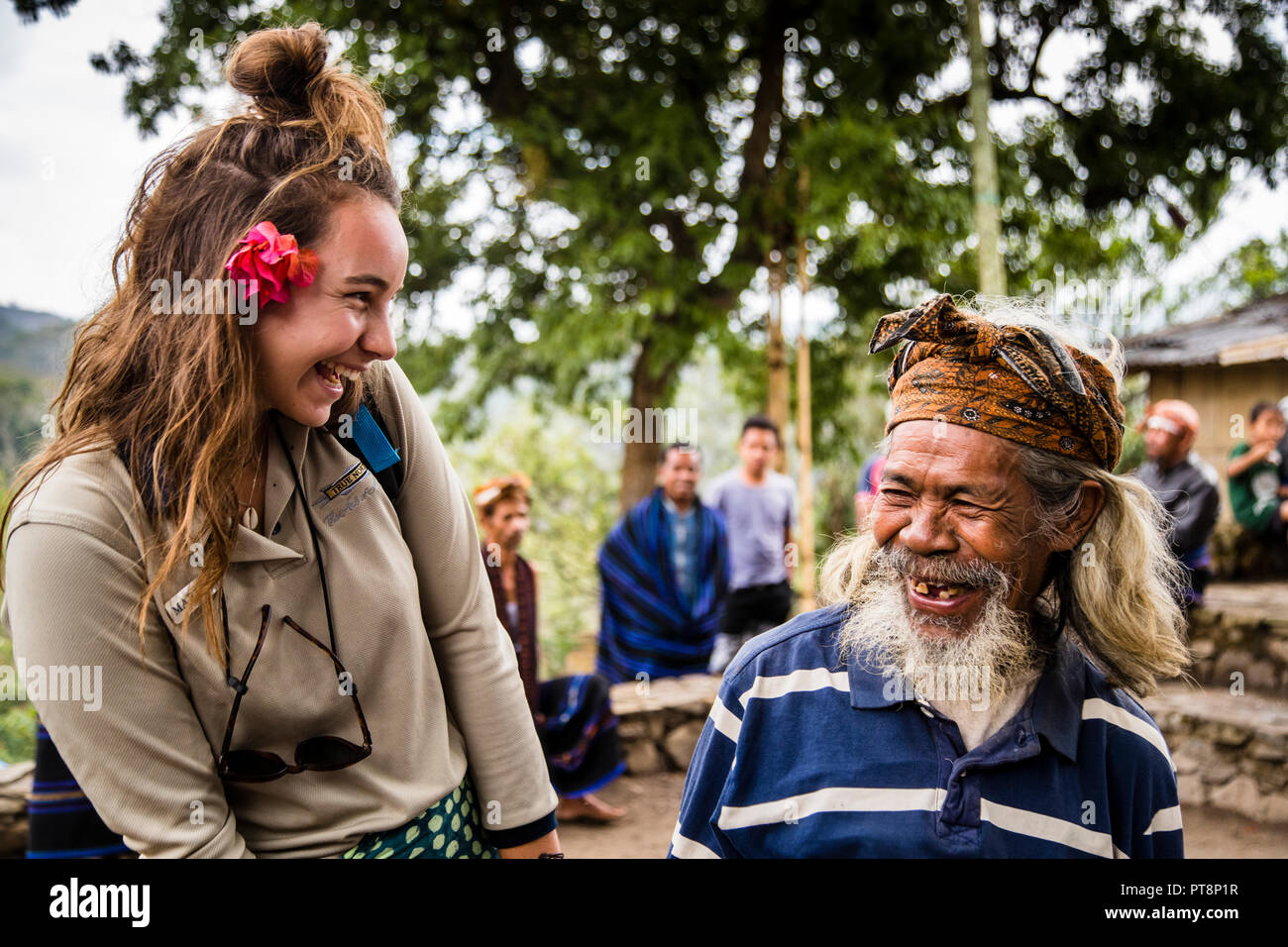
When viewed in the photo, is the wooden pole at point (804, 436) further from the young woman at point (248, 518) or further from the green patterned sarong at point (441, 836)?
the young woman at point (248, 518)

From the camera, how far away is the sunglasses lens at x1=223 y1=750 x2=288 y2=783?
1331 mm

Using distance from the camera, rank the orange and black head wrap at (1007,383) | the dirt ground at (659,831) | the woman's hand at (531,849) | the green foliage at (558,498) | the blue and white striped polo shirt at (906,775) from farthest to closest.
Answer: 1. the green foliage at (558,498)
2. the dirt ground at (659,831)
3. the woman's hand at (531,849)
4. the orange and black head wrap at (1007,383)
5. the blue and white striped polo shirt at (906,775)

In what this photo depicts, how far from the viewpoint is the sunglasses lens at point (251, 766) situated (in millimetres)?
1331

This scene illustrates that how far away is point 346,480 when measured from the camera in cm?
148

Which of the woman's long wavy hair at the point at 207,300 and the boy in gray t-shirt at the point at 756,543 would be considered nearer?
the woman's long wavy hair at the point at 207,300

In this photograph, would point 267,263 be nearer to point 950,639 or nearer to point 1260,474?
point 950,639

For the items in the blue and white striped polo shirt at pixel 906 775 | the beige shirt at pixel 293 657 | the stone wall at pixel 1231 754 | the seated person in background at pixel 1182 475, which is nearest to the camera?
the beige shirt at pixel 293 657

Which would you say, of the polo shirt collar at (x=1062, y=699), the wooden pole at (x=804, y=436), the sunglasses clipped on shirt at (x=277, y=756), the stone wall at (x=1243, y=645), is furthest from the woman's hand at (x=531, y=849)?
the wooden pole at (x=804, y=436)

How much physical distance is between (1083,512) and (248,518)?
1382mm

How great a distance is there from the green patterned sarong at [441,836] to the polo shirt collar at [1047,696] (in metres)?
0.69

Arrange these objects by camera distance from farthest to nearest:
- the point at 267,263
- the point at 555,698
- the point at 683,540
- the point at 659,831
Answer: the point at 683,540 < the point at 555,698 < the point at 659,831 < the point at 267,263

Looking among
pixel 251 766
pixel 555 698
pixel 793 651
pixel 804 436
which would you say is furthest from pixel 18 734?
pixel 793 651

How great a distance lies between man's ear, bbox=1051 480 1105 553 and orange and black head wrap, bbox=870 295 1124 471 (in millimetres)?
50
